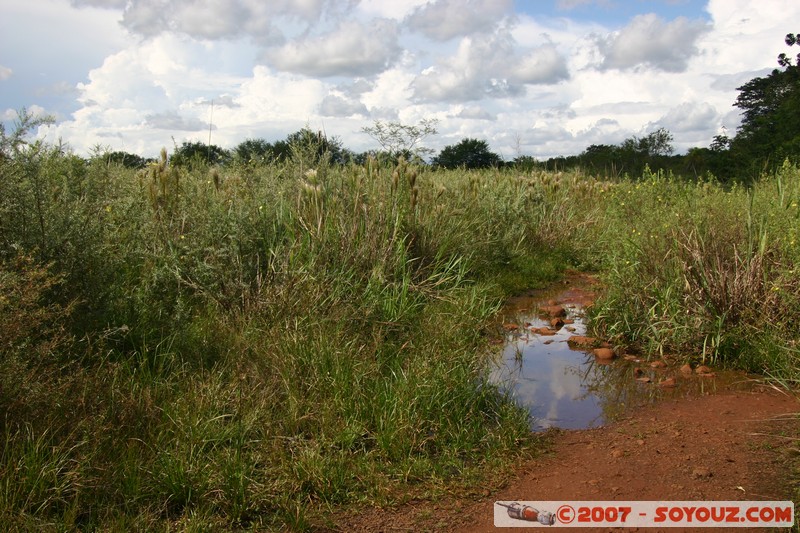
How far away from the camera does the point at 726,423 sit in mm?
4039

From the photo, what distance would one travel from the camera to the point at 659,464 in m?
3.47

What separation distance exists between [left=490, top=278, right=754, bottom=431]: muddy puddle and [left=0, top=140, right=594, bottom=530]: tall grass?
33cm

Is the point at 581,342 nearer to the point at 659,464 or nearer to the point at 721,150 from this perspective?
the point at 659,464

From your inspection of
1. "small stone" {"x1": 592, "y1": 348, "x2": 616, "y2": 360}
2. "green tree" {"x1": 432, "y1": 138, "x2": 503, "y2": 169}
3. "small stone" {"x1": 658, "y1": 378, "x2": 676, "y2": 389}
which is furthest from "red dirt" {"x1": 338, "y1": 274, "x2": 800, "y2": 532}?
"green tree" {"x1": 432, "y1": 138, "x2": 503, "y2": 169}

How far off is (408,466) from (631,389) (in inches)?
87.5

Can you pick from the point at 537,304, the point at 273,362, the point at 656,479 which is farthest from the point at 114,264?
the point at 537,304

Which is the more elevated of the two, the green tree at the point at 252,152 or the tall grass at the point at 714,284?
the green tree at the point at 252,152

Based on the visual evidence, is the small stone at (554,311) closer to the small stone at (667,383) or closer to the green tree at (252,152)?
the small stone at (667,383)

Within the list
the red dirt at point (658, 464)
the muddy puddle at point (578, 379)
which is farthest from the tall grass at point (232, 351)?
the muddy puddle at point (578, 379)

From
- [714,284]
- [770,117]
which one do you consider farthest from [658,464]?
[770,117]

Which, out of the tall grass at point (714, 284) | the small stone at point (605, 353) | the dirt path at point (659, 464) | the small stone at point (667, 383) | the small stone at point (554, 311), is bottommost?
the dirt path at point (659, 464)

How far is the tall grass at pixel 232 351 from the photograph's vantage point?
9.66 ft

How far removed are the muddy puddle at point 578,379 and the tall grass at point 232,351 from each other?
1.10 feet

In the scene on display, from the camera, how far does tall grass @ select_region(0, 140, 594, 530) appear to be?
2.94m
